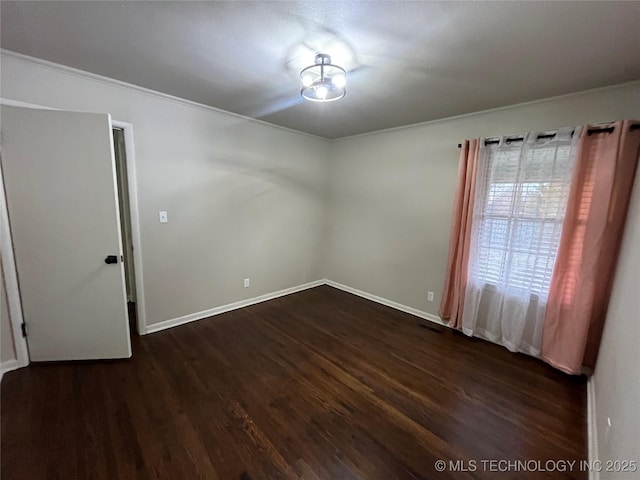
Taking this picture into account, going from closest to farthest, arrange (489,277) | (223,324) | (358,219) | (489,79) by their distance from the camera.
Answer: (489,79) → (489,277) → (223,324) → (358,219)

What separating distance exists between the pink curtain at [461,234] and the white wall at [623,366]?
3.59 ft

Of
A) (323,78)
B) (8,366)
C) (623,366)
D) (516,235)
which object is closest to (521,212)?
(516,235)

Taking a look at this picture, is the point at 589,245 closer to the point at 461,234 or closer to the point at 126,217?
the point at 461,234

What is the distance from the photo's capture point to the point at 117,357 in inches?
91.6

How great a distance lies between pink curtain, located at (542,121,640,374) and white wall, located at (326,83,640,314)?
0.31 m

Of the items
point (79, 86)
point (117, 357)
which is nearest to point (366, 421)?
point (117, 357)

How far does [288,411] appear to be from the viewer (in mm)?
1833

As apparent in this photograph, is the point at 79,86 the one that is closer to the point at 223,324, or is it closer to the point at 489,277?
the point at 223,324

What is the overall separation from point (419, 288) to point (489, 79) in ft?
7.53

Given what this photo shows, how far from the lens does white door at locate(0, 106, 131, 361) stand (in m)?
1.97

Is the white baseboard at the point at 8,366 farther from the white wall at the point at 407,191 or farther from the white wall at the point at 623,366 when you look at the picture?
the white wall at the point at 623,366

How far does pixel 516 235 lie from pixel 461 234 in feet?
1.57

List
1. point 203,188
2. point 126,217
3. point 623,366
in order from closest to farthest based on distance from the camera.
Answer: point 623,366 < point 203,188 < point 126,217

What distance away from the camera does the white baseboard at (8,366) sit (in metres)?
2.05
